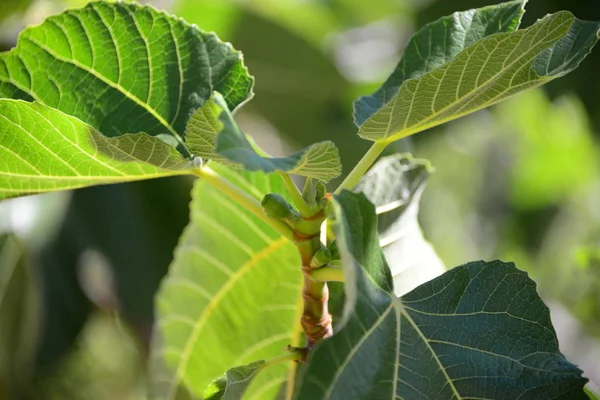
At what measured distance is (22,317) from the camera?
1429 millimetres

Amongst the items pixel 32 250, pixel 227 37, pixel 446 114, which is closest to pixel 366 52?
pixel 227 37

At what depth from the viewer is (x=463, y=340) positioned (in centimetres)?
47

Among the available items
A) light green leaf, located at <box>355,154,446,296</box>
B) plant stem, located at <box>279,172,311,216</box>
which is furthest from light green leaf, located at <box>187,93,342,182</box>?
light green leaf, located at <box>355,154,446,296</box>

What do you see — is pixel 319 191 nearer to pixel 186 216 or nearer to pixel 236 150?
pixel 236 150

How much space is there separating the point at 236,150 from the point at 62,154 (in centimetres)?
19

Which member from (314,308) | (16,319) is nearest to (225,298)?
(314,308)

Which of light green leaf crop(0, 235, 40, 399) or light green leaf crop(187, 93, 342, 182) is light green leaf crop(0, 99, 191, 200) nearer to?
light green leaf crop(187, 93, 342, 182)

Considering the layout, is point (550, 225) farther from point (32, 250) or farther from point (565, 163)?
point (32, 250)

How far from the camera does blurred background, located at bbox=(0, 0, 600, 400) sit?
4.41 feet

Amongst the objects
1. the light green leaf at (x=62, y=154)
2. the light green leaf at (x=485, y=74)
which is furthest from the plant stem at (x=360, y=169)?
the light green leaf at (x=62, y=154)

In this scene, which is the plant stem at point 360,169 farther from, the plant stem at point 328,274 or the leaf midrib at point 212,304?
the leaf midrib at point 212,304

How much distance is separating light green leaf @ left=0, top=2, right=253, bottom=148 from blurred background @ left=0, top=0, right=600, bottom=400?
2.06 ft

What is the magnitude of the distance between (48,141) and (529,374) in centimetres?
36

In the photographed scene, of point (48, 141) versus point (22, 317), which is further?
point (22, 317)
